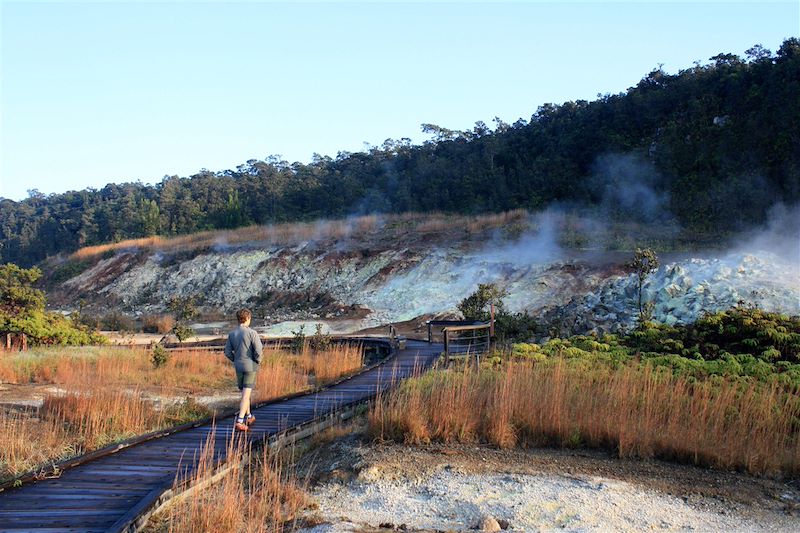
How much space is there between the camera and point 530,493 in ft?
22.0

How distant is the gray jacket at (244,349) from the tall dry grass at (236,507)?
6.68 feet

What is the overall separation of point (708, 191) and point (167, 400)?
33.6 meters

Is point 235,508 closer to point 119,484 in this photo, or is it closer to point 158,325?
point 119,484

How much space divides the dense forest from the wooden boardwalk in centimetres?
2954

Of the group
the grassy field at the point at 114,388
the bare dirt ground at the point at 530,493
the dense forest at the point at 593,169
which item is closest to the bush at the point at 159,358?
the grassy field at the point at 114,388

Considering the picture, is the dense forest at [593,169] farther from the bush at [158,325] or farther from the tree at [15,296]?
the tree at [15,296]

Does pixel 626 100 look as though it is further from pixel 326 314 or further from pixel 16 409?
pixel 16 409

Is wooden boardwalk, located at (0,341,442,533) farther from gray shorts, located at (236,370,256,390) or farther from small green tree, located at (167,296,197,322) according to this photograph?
small green tree, located at (167,296,197,322)

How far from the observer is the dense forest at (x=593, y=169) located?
3819cm

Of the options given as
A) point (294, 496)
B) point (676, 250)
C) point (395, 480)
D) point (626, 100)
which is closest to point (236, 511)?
point (294, 496)

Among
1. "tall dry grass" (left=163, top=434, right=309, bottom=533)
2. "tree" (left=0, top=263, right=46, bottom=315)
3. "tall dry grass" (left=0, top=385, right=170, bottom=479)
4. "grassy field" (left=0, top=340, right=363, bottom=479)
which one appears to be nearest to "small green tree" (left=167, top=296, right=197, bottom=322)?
"tree" (left=0, top=263, right=46, bottom=315)

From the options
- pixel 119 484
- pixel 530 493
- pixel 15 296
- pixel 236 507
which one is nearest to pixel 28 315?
pixel 15 296

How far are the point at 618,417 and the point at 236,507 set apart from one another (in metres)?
4.65

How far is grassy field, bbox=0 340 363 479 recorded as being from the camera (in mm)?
8406
